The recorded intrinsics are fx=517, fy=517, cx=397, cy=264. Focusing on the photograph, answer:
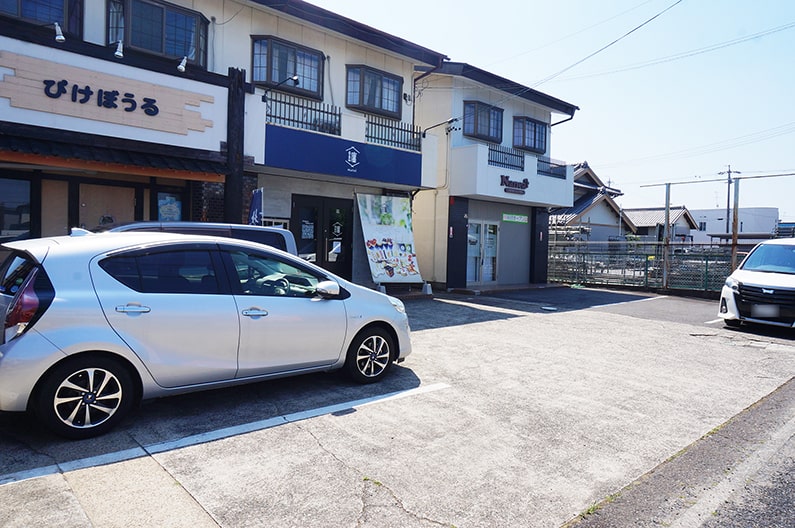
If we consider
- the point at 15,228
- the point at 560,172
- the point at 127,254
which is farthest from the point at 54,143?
the point at 560,172

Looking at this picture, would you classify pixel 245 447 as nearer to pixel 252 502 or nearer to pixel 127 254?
pixel 252 502

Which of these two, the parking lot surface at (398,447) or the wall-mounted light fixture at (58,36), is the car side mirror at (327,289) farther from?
the wall-mounted light fixture at (58,36)

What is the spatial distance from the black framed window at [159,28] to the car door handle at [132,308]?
7610mm

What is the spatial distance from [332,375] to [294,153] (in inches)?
261

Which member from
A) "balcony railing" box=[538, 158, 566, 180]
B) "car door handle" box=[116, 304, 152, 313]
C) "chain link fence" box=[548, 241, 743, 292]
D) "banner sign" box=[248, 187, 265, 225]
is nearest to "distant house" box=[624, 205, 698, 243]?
"chain link fence" box=[548, 241, 743, 292]

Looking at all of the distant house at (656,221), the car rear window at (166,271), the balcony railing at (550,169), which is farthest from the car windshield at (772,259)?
the distant house at (656,221)

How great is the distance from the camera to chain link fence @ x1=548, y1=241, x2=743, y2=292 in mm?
16969

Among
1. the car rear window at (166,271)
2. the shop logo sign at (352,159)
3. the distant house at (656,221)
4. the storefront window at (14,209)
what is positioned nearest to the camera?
the car rear window at (166,271)

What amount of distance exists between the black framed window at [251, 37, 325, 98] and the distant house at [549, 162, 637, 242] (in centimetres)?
2170

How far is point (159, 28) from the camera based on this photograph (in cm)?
1022

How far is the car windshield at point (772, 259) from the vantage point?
10570 millimetres

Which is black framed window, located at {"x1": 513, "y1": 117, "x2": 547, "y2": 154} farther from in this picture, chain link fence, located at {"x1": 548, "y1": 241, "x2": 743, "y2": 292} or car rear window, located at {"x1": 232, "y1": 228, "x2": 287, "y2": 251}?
car rear window, located at {"x1": 232, "y1": 228, "x2": 287, "y2": 251}

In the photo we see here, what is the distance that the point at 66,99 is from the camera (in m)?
8.28

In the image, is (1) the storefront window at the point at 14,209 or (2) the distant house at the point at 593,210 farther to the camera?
(2) the distant house at the point at 593,210
